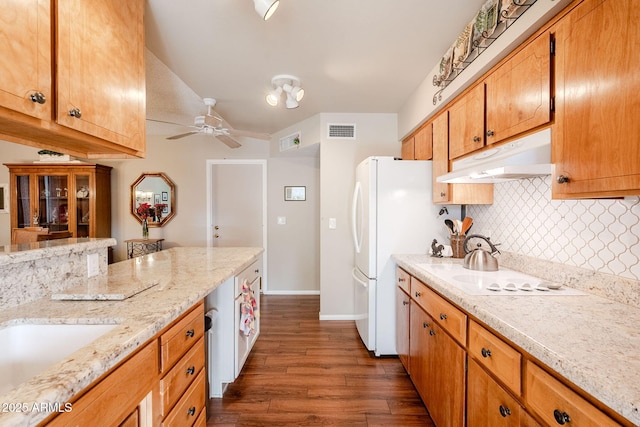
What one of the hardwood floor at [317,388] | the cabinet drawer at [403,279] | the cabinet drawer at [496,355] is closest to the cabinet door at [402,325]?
the cabinet drawer at [403,279]

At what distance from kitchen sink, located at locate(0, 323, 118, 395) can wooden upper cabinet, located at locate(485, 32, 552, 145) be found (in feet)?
6.19

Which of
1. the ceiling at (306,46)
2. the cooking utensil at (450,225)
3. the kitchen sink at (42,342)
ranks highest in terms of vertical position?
the ceiling at (306,46)

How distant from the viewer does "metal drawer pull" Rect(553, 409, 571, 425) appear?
2.51ft

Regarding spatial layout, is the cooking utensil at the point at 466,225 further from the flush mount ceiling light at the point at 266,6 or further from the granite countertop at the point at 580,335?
the flush mount ceiling light at the point at 266,6

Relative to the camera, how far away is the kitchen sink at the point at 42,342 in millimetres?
927

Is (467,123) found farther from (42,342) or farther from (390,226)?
(42,342)

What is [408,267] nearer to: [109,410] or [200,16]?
[109,410]

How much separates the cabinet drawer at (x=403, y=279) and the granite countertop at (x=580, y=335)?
0.70 metres

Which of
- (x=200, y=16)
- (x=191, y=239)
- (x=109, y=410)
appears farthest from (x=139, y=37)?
(x=191, y=239)

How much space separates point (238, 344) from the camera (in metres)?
2.05

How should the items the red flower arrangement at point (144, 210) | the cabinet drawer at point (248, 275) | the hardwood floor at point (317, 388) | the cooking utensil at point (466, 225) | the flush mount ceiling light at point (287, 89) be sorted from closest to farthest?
the hardwood floor at point (317, 388)
the cabinet drawer at point (248, 275)
the cooking utensil at point (466, 225)
the flush mount ceiling light at point (287, 89)
the red flower arrangement at point (144, 210)

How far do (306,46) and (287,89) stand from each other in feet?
1.74

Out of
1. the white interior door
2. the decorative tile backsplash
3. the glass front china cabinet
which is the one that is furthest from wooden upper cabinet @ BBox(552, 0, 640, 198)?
the glass front china cabinet

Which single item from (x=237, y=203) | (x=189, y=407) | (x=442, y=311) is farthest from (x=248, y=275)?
(x=237, y=203)
